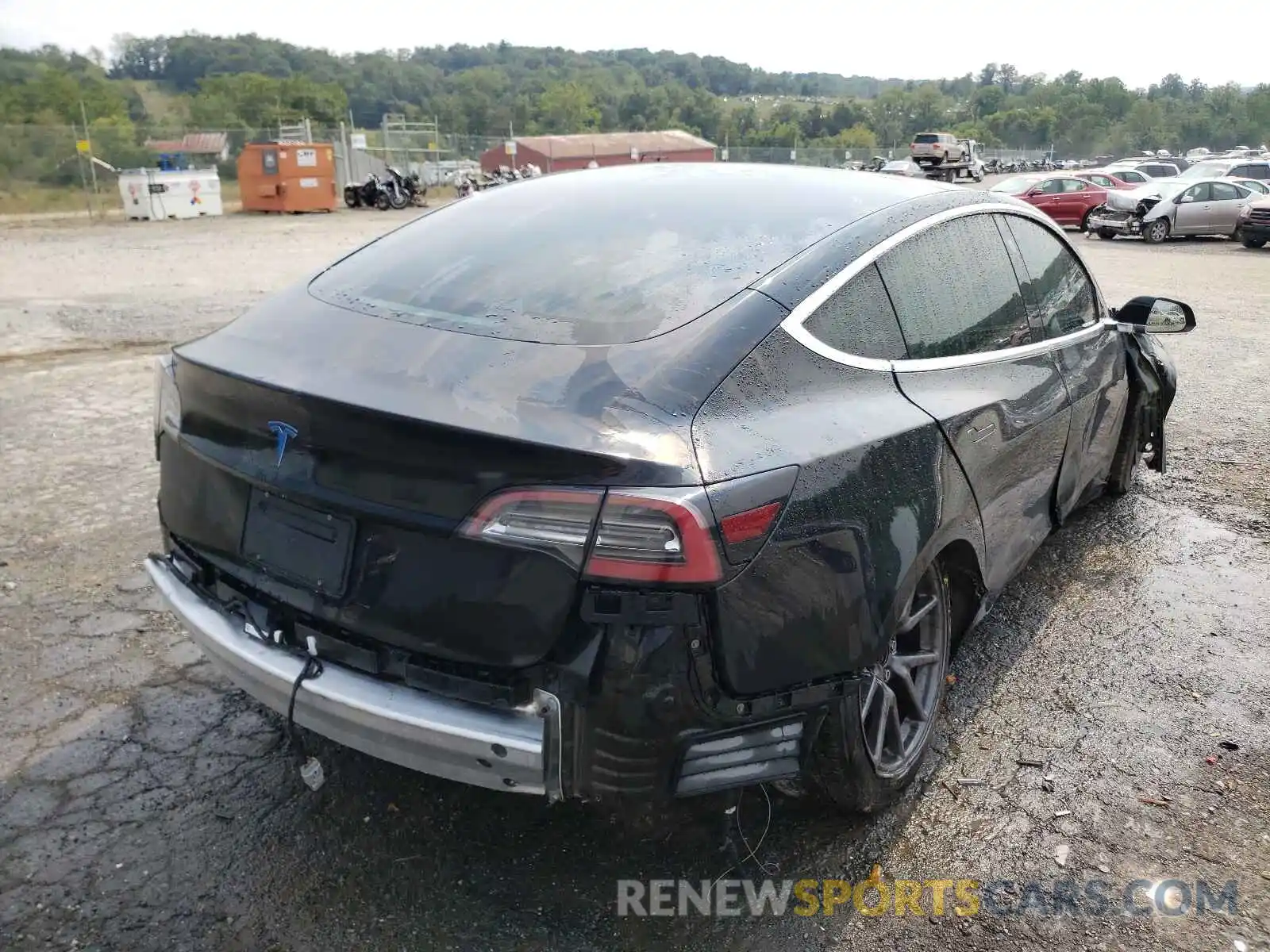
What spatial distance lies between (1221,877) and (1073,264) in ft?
8.31

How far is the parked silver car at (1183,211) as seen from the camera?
2264cm

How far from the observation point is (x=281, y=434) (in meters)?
2.32

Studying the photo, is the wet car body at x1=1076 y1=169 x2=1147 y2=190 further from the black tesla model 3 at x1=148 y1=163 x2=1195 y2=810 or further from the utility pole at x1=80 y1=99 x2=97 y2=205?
the utility pole at x1=80 y1=99 x2=97 y2=205

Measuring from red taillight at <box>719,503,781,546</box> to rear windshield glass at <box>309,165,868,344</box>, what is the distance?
1.83ft

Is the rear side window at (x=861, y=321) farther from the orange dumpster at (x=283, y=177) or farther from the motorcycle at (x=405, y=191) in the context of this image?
the motorcycle at (x=405, y=191)

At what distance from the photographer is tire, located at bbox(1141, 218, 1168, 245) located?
22688 millimetres

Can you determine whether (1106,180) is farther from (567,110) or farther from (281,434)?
(567,110)

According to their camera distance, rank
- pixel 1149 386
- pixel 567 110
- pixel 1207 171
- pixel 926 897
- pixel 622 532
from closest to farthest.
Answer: pixel 622 532
pixel 926 897
pixel 1149 386
pixel 1207 171
pixel 567 110

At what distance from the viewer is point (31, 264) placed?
15953mm

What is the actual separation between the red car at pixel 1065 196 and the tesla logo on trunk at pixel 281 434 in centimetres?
2589

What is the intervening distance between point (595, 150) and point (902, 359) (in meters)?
59.3

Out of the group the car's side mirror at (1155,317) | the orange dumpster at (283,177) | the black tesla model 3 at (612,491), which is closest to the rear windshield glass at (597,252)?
the black tesla model 3 at (612,491)

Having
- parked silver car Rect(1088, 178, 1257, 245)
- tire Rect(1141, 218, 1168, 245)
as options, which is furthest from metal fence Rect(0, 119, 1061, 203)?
tire Rect(1141, 218, 1168, 245)

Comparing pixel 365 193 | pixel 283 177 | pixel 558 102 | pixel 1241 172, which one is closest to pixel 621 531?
pixel 283 177
